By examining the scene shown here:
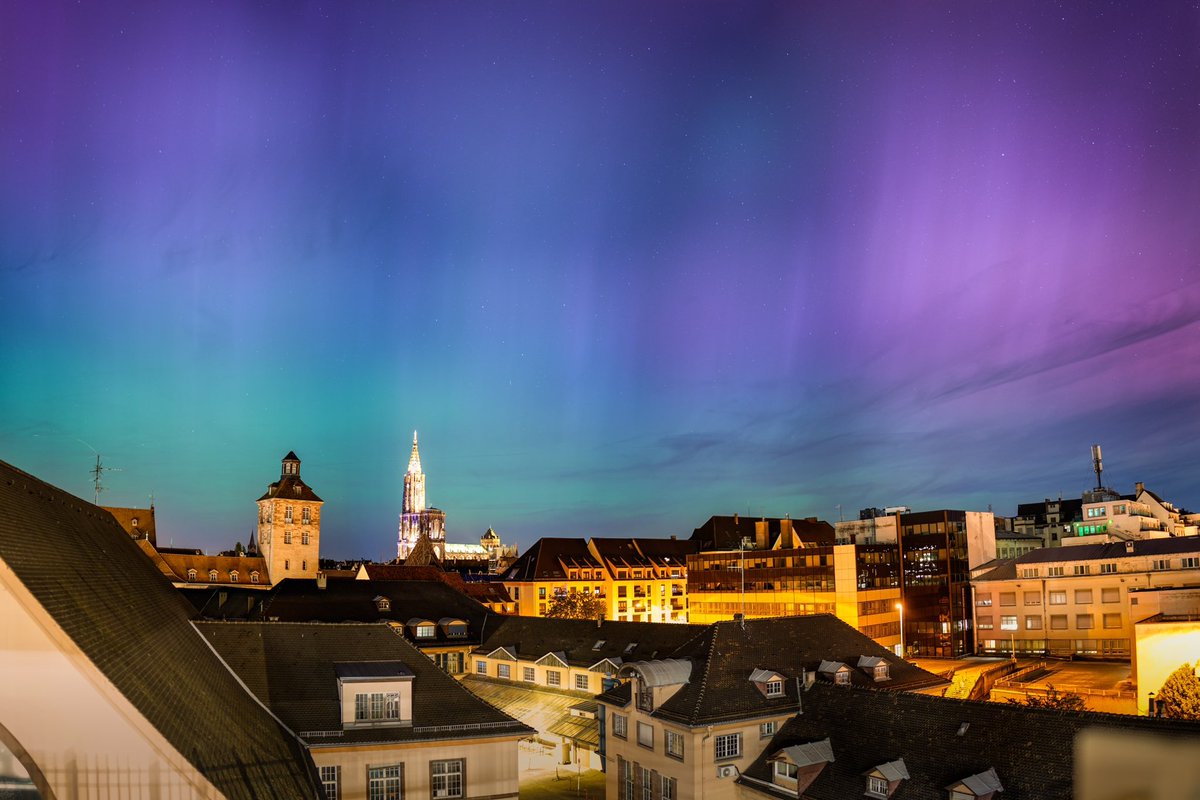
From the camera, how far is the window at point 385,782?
92.1 feet

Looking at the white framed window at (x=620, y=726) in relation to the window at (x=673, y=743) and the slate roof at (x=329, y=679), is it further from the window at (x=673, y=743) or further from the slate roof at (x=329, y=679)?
the slate roof at (x=329, y=679)

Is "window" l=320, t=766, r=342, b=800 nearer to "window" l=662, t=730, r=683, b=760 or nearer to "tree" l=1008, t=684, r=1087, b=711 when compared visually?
"window" l=662, t=730, r=683, b=760

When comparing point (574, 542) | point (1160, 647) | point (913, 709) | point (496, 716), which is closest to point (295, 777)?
point (496, 716)

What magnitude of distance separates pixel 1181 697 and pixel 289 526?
302ft

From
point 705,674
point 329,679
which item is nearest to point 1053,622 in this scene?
point 705,674

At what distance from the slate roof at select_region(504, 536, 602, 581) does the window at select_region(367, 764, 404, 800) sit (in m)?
84.8

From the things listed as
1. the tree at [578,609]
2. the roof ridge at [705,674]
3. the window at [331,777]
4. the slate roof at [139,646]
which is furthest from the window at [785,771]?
the tree at [578,609]

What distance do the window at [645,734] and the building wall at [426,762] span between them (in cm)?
920

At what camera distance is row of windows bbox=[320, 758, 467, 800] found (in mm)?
27656

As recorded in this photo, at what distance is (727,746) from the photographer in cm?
3472

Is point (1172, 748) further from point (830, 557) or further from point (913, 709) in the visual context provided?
point (830, 557)

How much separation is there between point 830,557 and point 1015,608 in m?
17.3

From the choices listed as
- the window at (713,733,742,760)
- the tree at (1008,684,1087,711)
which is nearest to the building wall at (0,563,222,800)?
the window at (713,733,742,760)

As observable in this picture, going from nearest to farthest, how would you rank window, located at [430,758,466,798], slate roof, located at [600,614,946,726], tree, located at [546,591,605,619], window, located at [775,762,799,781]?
window, located at [430,758,466,798] → window, located at [775,762,799,781] → slate roof, located at [600,614,946,726] → tree, located at [546,591,605,619]
